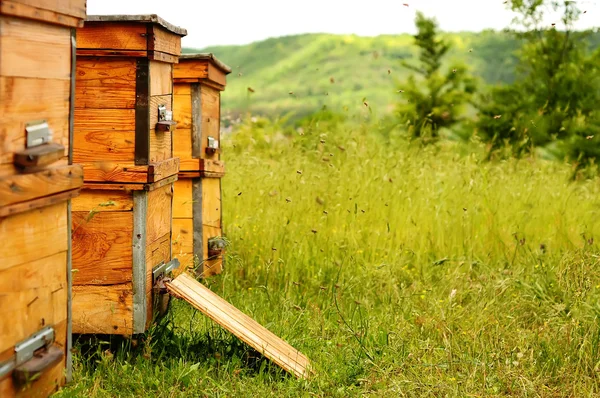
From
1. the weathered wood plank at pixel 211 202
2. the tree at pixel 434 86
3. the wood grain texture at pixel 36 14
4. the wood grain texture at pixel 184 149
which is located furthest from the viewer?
the tree at pixel 434 86

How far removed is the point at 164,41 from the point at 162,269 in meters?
1.20

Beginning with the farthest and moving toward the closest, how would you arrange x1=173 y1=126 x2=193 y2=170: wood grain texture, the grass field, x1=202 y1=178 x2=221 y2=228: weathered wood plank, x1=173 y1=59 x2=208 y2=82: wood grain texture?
x1=202 y1=178 x2=221 y2=228: weathered wood plank
x1=173 y1=126 x2=193 y2=170: wood grain texture
x1=173 y1=59 x2=208 y2=82: wood grain texture
the grass field

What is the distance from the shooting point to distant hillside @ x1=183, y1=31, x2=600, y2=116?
2379 inches

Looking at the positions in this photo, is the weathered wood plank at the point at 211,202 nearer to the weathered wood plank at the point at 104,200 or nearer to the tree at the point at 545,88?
the weathered wood plank at the point at 104,200

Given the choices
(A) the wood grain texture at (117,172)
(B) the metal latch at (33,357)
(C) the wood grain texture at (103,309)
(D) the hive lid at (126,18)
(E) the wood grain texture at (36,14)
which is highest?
(D) the hive lid at (126,18)

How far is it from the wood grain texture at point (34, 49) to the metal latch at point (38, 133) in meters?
0.16

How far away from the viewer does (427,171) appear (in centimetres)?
705

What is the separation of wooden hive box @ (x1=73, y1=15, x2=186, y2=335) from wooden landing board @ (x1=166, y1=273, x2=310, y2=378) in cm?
21

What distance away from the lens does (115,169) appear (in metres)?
3.52

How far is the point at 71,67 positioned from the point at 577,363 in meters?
2.72

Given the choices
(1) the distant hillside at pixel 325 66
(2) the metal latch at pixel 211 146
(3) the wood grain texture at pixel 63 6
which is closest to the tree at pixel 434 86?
(2) the metal latch at pixel 211 146

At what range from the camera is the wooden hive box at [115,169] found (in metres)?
3.53

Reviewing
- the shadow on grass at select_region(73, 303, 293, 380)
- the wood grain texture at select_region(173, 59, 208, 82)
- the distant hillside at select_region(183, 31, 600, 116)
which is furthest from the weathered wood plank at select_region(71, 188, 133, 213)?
the distant hillside at select_region(183, 31, 600, 116)

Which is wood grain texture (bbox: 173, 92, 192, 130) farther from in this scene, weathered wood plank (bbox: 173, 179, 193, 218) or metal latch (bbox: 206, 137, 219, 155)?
weathered wood plank (bbox: 173, 179, 193, 218)
